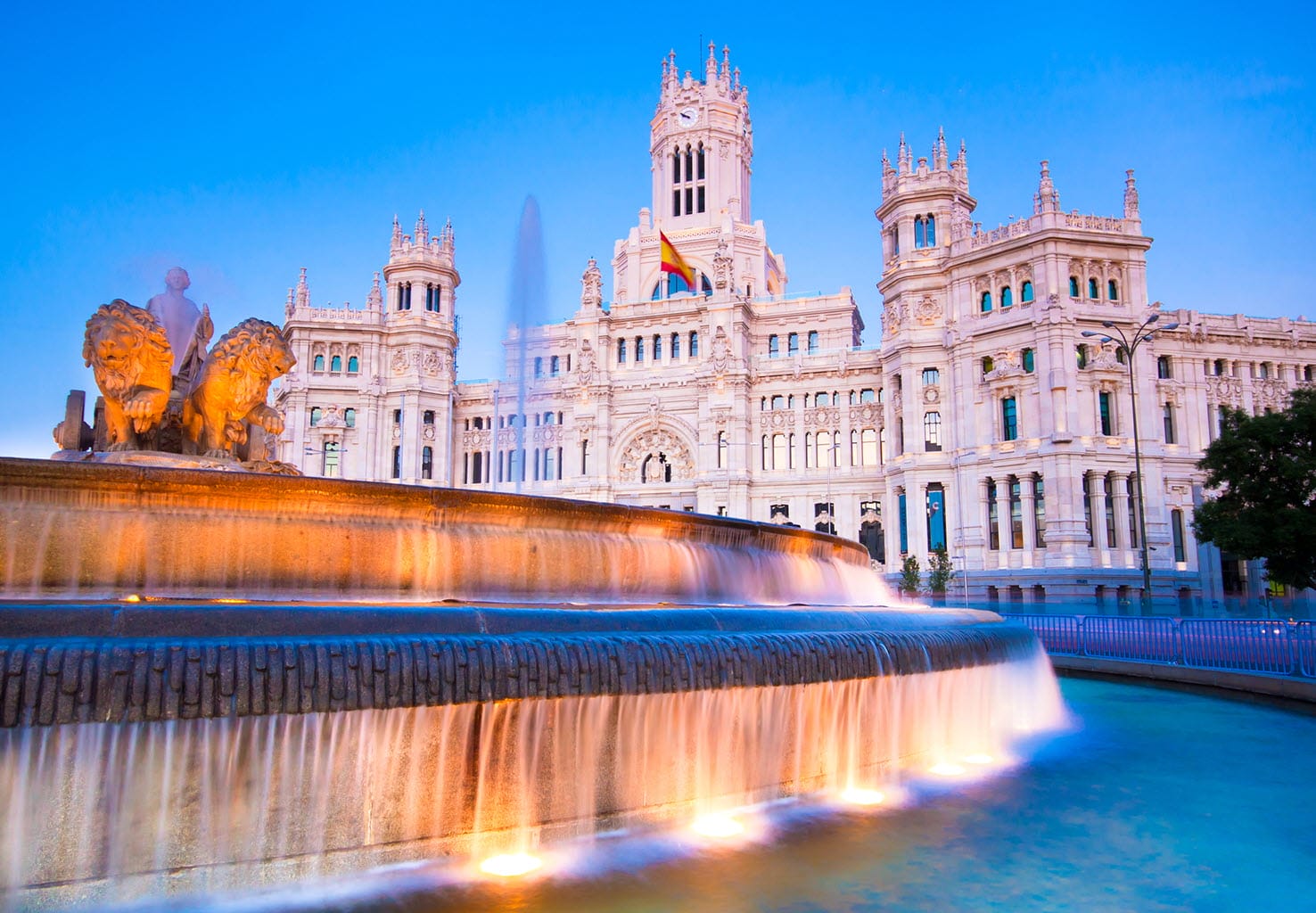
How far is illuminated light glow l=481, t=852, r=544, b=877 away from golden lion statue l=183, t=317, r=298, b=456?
18.5 ft

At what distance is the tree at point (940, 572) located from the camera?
37.4m

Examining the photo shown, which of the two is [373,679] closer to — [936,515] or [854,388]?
[936,515]

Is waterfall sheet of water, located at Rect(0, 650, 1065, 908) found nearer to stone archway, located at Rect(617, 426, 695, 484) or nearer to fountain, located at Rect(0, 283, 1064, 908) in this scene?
fountain, located at Rect(0, 283, 1064, 908)

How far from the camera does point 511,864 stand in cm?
523

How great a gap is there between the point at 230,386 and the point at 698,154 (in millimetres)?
62877

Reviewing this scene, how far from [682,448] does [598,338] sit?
355 inches

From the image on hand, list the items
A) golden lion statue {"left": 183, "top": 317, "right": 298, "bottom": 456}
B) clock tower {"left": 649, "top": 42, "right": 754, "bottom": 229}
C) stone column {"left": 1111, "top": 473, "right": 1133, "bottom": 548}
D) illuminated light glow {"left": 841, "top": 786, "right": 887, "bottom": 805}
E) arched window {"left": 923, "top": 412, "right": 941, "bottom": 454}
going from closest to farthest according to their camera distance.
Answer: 1. illuminated light glow {"left": 841, "top": 786, "right": 887, "bottom": 805}
2. golden lion statue {"left": 183, "top": 317, "right": 298, "bottom": 456}
3. stone column {"left": 1111, "top": 473, "right": 1133, "bottom": 548}
4. arched window {"left": 923, "top": 412, "right": 941, "bottom": 454}
5. clock tower {"left": 649, "top": 42, "right": 754, "bottom": 229}

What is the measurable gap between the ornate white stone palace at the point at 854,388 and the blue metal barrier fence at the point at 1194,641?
74.4ft

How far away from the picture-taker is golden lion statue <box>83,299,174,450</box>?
8523 millimetres

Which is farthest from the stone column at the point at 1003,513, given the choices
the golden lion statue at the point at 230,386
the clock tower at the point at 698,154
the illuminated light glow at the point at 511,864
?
the illuminated light glow at the point at 511,864

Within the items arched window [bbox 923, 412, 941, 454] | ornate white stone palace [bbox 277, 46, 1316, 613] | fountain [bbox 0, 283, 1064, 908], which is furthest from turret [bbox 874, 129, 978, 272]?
fountain [bbox 0, 283, 1064, 908]

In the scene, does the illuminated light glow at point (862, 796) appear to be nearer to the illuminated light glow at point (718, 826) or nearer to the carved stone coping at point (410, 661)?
the carved stone coping at point (410, 661)

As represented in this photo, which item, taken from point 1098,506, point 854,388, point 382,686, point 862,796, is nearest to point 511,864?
point 382,686

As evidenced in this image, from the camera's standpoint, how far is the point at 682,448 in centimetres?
5572
